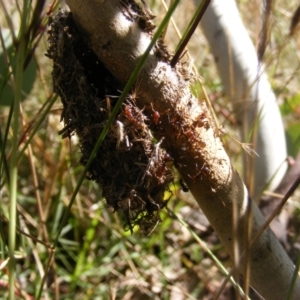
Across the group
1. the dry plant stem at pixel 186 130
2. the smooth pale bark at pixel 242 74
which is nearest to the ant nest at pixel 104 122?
the dry plant stem at pixel 186 130

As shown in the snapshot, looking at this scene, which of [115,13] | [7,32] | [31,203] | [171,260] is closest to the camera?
[115,13]

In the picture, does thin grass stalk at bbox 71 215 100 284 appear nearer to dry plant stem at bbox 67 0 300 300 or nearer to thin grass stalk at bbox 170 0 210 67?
dry plant stem at bbox 67 0 300 300

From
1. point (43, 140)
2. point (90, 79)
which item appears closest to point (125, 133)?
point (90, 79)

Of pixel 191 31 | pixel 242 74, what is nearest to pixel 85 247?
pixel 242 74

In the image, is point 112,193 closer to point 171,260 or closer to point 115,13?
point 115,13

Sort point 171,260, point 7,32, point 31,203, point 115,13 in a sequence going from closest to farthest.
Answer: point 115,13 → point 7,32 → point 171,260 → point 31,203

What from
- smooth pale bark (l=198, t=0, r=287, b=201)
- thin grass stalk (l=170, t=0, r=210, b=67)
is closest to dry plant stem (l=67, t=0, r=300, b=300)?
thin grass stalk (l=170, t=0, r=210, b=67)
